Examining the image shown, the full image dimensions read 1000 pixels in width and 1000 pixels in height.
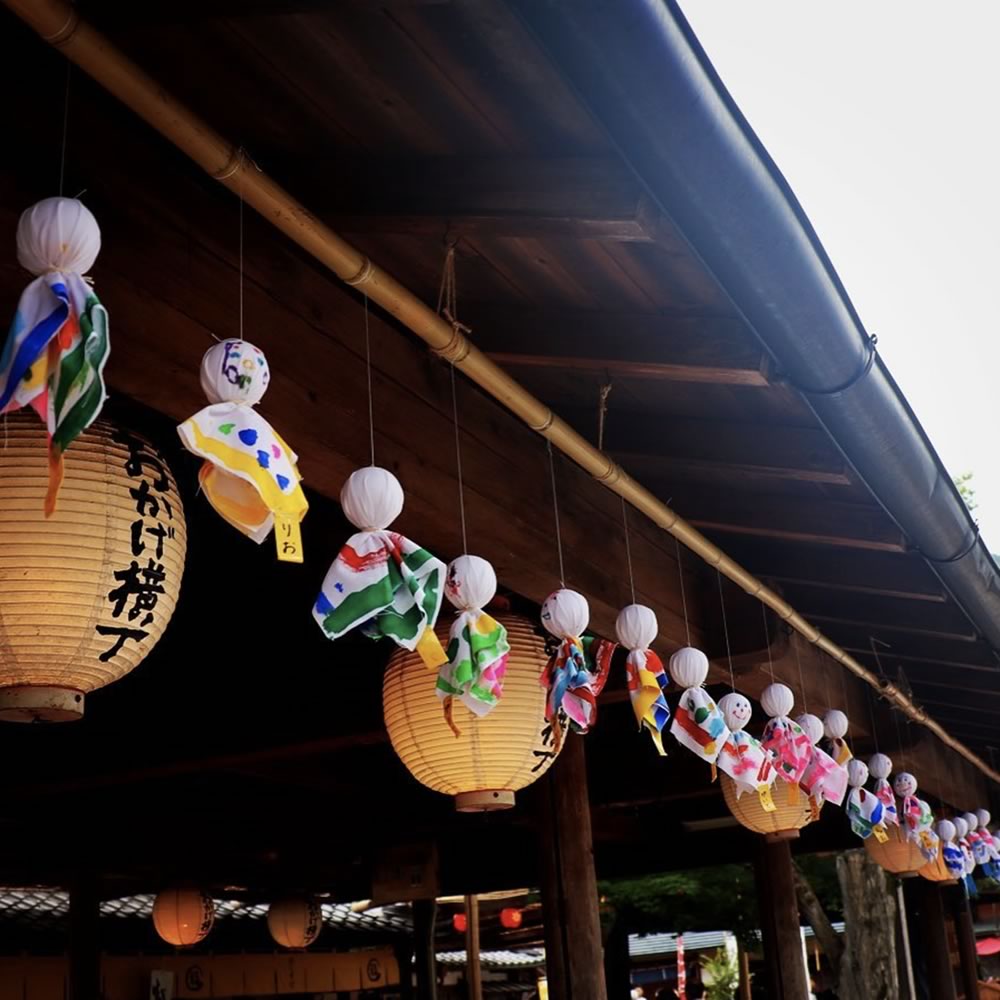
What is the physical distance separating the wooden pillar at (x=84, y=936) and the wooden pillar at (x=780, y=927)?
5492mm

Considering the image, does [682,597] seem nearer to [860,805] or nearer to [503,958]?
[860,805]

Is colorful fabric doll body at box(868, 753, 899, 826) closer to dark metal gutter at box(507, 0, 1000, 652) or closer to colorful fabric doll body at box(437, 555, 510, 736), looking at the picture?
dark metal gutter at box(507, 0, 1000, 652)

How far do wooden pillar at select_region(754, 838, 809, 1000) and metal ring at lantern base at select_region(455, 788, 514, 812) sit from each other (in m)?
5.88

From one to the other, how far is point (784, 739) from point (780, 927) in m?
4.39

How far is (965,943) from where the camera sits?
17.0 meters

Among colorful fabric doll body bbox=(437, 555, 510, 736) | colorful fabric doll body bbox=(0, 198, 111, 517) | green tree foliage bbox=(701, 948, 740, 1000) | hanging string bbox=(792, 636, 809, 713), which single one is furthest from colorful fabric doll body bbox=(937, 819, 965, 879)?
green tree foliage bbox=(701, 948, 740, 1000)

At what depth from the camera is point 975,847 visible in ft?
36.6

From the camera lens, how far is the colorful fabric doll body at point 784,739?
20.4ft

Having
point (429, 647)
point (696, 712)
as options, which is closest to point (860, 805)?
point (696, 712)

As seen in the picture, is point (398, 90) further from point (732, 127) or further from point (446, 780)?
point (446, 780)

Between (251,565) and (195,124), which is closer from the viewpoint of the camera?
(195,124)

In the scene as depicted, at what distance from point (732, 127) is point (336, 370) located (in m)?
1.44

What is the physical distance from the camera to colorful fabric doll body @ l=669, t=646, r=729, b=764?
5.24 meters

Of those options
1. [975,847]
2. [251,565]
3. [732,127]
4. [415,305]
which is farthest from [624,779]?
[732,127]
